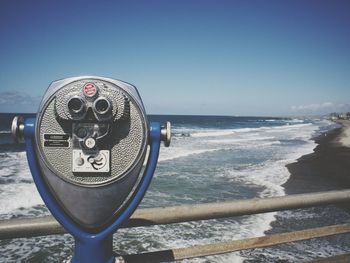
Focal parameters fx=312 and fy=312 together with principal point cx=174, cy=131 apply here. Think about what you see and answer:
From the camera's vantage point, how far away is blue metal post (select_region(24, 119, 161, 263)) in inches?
43.8

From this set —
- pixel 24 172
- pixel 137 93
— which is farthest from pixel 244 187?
pixel 137 93

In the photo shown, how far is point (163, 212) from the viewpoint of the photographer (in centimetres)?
149

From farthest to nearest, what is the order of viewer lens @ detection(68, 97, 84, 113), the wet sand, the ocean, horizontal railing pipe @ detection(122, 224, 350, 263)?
the wet sand < the ocean < horizontal railing pipe @ detection(122, 224, 350, 263) < viewer lens @ detection(68, 97, 84, 113)

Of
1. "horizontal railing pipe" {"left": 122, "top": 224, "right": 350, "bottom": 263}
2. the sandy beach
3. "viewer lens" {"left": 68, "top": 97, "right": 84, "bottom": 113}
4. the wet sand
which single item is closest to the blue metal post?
"viewer lens" {"left": 68, "top": 97, "right": 84, "bottom": 113}

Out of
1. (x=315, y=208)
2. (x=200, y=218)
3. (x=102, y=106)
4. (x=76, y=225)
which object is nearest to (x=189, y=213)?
(x=200, y=218)

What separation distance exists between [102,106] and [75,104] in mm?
91

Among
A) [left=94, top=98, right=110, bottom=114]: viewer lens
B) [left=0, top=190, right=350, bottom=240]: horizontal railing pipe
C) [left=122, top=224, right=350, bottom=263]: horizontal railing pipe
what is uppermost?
[left=94, top=98, right=110, bottom=114]: viewer lens

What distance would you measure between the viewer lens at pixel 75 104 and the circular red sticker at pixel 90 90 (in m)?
0.04

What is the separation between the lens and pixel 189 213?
1536 mm

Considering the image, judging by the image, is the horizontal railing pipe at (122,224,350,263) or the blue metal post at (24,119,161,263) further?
the horizontal railing pipe at (122,224,350,263)

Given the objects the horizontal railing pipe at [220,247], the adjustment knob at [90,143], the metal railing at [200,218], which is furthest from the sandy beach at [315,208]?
the adjustment knob at [90,143]

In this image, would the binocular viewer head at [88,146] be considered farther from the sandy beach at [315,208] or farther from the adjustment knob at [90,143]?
the sandy beach at [315,208]

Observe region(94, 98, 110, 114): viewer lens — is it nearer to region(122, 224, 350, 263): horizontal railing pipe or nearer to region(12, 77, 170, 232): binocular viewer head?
region(12, 77, 170, 232): binocular viewer head

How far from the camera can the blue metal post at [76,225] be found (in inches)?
43.8
